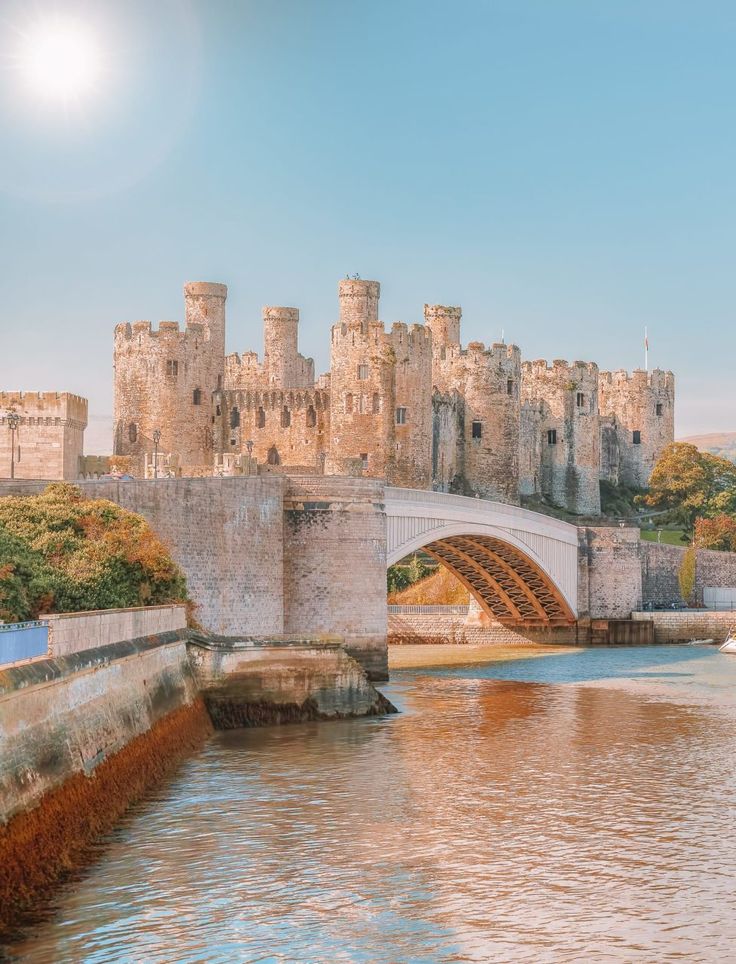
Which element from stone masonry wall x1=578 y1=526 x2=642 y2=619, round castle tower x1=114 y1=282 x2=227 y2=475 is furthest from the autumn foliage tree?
round castle tower x1=114 y1=282 x2=227 y2=475

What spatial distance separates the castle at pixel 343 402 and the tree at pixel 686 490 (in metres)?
8.93

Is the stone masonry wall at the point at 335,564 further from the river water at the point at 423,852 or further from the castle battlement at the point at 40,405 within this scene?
the castle battlement at the point at 40,405

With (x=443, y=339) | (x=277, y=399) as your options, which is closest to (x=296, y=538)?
(x=277, y=399)

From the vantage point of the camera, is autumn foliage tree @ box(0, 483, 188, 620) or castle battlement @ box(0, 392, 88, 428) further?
castle battlement @ box(0, 392, 88, 428)

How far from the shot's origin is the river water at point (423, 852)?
13477 mm

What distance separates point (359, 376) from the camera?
5978 centimetres

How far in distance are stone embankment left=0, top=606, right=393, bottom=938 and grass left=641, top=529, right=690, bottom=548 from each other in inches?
1813

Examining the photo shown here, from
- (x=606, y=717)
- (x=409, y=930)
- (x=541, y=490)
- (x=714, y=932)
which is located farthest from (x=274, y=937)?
(x=541, y=490)

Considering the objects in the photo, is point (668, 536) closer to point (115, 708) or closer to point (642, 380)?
point (642, 380)

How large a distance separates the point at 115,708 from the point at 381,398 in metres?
42.5

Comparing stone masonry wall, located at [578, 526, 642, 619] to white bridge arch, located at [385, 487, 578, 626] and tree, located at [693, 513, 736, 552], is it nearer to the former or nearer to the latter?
white bridge arch, located at [385, 487, 578, 626]

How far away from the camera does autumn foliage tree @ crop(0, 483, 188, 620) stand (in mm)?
23328

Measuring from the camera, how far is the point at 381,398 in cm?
5962

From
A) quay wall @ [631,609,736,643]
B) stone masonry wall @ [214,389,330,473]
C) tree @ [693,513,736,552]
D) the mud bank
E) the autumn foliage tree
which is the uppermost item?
stone masonry wall @ [214,389,330,473]
